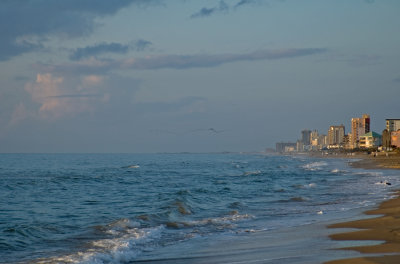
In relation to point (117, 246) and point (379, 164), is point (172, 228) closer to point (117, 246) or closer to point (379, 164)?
point (117, 246)

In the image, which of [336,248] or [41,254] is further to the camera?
[41,254]

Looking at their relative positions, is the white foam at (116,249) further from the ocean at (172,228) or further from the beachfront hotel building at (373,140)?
the beachfront hotel building at (373,140)

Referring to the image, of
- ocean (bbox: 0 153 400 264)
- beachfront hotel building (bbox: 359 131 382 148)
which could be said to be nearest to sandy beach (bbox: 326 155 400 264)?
ocean (bbox: 0 153 400 264)

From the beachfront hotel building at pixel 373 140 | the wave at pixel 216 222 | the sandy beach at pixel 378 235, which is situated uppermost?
the beachfront hotel building at pixel 373 140

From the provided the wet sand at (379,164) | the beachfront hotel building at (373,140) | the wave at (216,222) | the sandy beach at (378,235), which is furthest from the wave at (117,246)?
the beachfront hotel building at (373,140)

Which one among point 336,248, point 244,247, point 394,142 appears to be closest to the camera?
point 336,248

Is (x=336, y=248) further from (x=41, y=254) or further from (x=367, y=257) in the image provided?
(x=41, y=254)

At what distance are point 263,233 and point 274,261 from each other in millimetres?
4479

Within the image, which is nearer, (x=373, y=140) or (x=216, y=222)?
(x=216, y=222)

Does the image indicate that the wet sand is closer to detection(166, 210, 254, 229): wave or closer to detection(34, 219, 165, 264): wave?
detection(166, 210, 254, 229): wave

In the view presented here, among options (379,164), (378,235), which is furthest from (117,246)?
(379,164)

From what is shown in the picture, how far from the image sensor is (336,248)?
34.5 ft

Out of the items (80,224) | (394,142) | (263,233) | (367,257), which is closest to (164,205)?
(80,224)

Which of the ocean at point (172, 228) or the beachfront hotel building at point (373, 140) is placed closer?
the ocean at point (172, 228)
